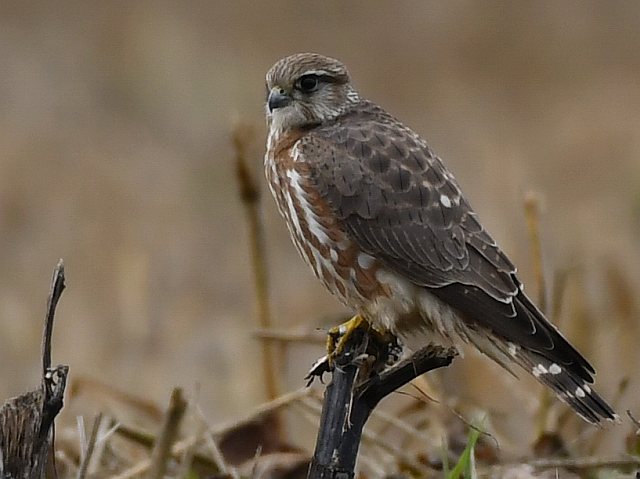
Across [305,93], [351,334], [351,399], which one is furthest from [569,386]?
[305,93]

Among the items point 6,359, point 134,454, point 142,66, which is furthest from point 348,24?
point 134,454

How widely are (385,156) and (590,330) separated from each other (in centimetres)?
215

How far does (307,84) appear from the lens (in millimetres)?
5949

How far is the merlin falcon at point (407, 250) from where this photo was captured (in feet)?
17.0

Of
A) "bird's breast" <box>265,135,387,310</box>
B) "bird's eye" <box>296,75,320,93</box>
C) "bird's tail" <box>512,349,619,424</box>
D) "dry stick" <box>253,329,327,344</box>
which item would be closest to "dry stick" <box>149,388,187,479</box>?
"bird's breast" <box>265,135,387,310</box>

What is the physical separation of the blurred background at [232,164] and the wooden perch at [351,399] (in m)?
1.93

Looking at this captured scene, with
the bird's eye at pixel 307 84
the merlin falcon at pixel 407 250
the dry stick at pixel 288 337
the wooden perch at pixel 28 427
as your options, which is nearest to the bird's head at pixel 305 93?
the bird's eye at pixel 307 84

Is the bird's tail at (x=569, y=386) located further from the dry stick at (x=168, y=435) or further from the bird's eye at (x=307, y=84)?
the bird's eye at (x=307, y=84)

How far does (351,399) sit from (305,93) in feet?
6.14

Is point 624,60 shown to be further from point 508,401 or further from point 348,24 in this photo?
point 508,401

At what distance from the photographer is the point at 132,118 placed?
1387 centimetres

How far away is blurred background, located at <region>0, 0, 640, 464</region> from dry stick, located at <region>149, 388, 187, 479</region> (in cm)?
149

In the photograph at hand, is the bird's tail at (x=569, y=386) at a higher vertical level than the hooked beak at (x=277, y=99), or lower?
lower

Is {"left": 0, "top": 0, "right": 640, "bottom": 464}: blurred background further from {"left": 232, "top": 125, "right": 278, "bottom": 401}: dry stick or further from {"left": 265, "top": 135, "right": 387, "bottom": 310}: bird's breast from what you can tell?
{"left": 265, "top": 135, "right": 387, "bottom": 310}: bird's breast
